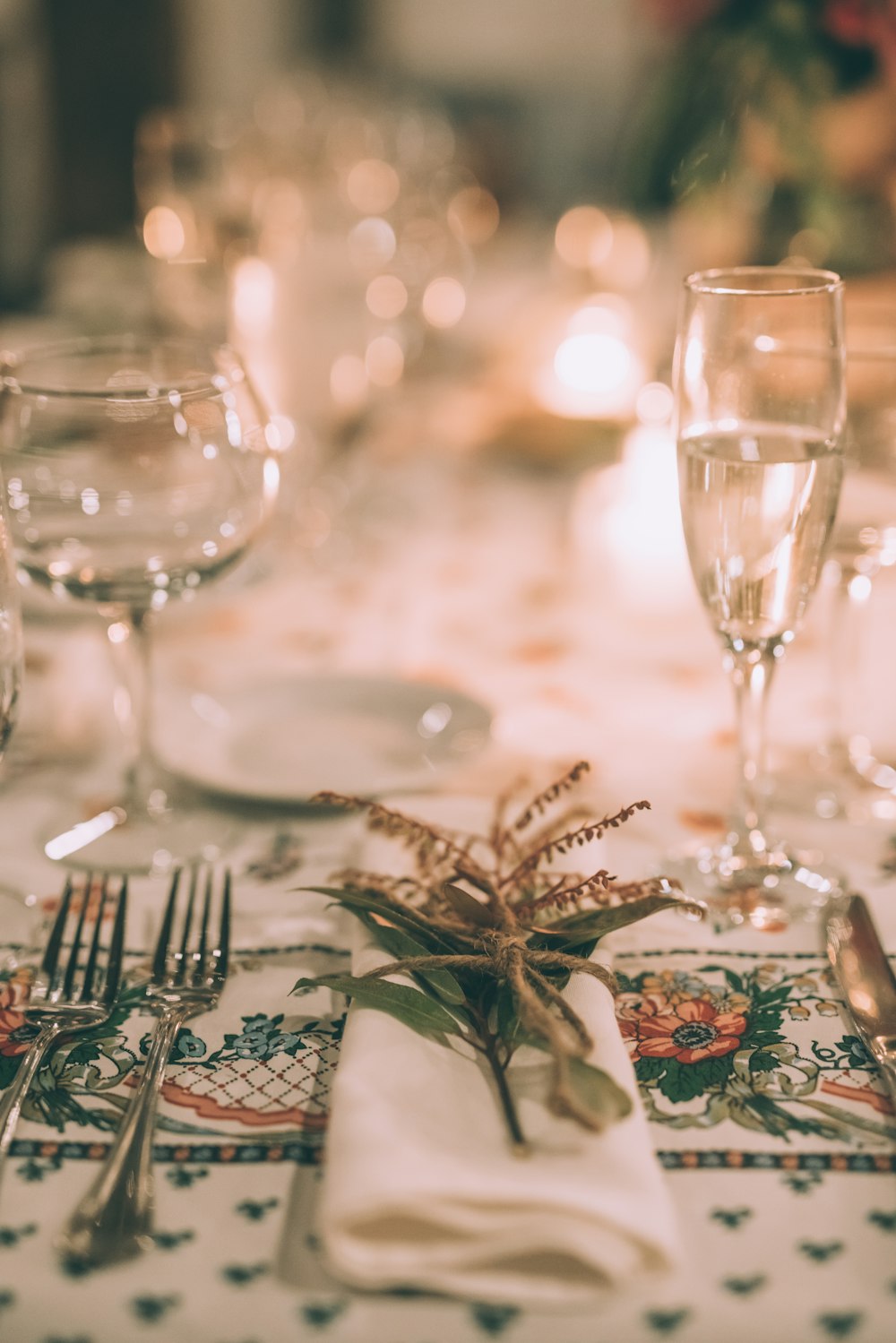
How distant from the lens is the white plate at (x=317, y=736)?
3.02 ft

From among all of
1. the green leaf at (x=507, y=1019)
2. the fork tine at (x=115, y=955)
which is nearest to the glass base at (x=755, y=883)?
the green leaf at (x=507, y=1019)

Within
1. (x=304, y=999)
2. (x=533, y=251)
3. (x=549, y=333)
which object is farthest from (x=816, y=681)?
(x=533, y=251)

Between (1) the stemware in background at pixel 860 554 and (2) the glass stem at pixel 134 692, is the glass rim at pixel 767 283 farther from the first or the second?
(2) the glass stem at pixel 134 692

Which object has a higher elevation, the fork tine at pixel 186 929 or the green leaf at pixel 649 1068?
the fork tine at pixel 186 929

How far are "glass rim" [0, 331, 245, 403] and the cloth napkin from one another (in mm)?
461

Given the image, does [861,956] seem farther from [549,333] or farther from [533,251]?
[533,251]

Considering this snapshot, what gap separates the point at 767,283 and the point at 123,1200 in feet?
1.91

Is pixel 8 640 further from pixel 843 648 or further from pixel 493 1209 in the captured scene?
pixel 843 648

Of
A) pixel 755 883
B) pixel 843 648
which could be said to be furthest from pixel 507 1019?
pixel 843 648

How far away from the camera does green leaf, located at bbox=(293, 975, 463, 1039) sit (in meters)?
0.59

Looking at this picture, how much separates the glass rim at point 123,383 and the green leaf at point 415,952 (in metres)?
0.34

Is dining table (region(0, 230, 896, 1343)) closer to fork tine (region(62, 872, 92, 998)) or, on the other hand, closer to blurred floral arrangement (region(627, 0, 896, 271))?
fork tine (region(62, 872, 92, 998))

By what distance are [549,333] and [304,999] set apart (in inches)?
70.4

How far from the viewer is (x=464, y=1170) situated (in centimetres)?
49
